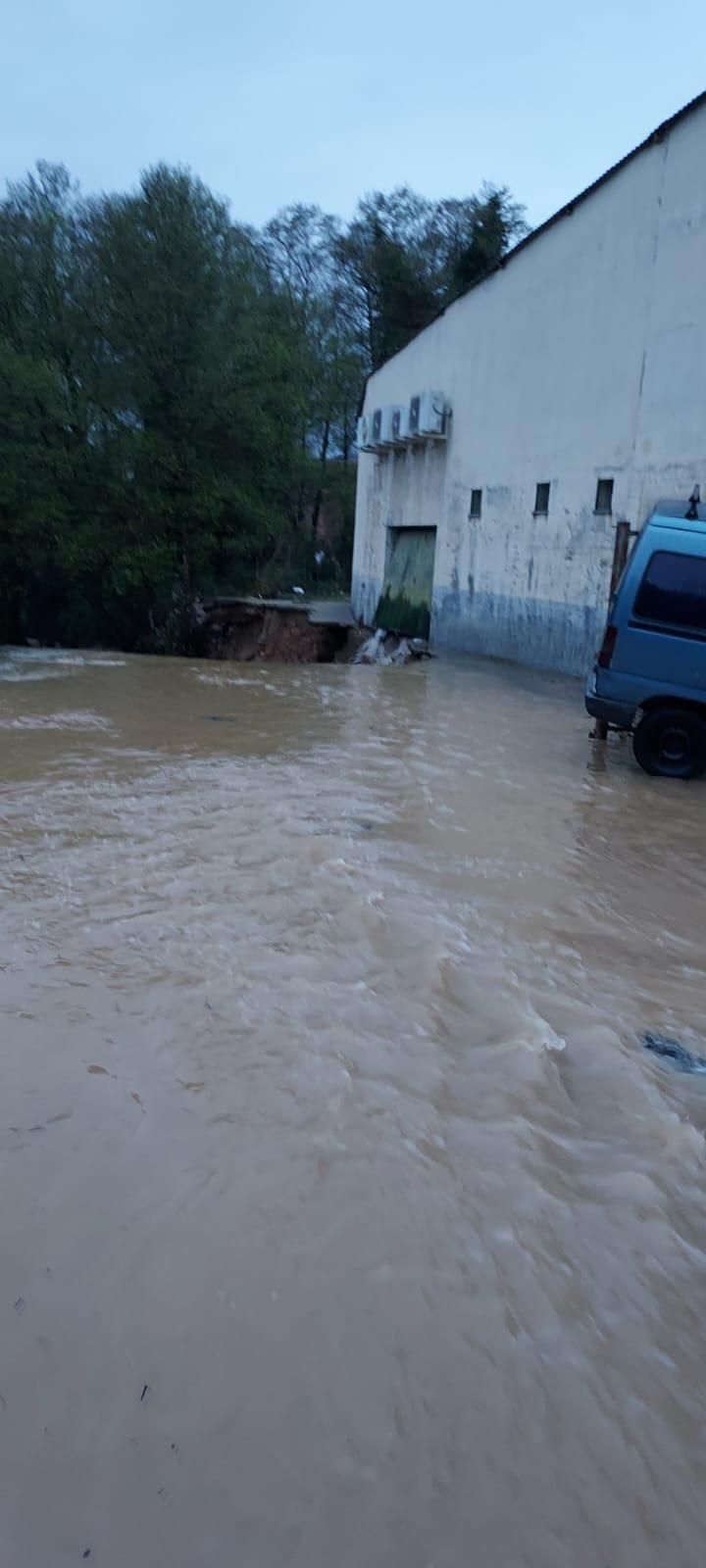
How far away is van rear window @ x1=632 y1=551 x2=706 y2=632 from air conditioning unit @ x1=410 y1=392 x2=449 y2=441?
43.9 feet

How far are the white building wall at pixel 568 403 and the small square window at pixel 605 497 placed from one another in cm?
11

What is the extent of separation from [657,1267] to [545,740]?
8.32 metres

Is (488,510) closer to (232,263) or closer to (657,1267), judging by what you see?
(232,263)

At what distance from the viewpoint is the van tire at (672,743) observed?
9.18 m

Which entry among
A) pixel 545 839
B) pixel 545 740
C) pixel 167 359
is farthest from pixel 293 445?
pixel 545 839

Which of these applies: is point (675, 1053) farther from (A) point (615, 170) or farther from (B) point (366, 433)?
(B) point (366, 433)

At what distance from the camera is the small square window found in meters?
15.0

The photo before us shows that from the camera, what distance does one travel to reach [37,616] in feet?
106

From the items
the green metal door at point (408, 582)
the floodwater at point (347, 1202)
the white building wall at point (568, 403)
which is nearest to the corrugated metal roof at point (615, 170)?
the white building wall at point (568, 403)

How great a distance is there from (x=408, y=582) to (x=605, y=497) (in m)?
8.97

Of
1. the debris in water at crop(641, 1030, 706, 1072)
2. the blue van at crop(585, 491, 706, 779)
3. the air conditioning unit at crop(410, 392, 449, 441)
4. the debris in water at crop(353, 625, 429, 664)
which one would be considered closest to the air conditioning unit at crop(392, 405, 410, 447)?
the air conditioning unit at crop(410, 392, 449, 441)

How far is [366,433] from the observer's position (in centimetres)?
2639

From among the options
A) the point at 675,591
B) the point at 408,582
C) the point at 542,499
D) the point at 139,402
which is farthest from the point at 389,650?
the point at 675,591

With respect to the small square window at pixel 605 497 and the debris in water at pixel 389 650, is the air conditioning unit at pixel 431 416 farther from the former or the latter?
the small square window at pixel 605 497
